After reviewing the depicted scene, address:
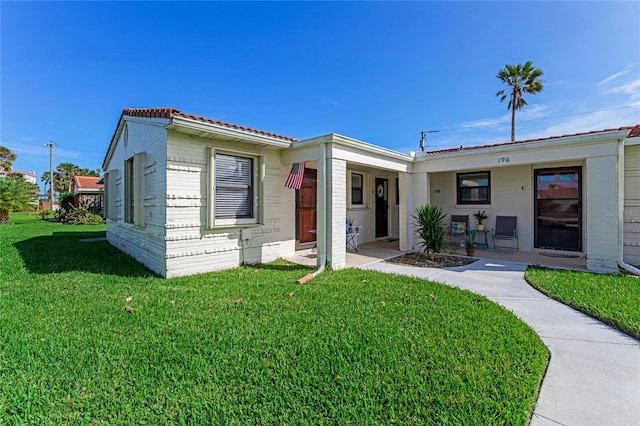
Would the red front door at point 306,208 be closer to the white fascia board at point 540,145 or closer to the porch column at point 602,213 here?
the white fascia board at point 540,145

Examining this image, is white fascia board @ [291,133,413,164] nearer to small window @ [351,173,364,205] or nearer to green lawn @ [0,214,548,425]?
small window @ [351,173,364,205]

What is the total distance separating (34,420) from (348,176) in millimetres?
9235

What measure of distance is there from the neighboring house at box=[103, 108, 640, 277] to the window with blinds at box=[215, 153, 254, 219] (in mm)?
25

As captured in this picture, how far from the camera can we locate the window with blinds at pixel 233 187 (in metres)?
6.58

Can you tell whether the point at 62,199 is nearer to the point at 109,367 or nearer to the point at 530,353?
the point at 109,367

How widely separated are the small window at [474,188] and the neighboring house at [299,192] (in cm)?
32

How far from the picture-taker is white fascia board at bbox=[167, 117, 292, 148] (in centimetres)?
552

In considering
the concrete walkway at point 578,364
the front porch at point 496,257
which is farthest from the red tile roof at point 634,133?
the concrete walkway at point 578,364

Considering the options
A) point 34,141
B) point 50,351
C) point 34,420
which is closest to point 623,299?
point 34,420

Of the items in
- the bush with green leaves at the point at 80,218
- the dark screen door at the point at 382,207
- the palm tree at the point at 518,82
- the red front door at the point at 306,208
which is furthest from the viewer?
the bush with green leaves at the point at 80,218

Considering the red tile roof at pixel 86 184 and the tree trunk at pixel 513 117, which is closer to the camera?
the tree trunk at pixel 513 117

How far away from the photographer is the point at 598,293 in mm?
4770

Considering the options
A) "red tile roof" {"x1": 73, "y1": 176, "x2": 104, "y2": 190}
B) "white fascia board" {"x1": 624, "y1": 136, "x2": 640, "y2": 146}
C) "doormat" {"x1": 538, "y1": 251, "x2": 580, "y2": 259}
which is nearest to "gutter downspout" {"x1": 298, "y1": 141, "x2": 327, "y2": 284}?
"doormat" {"x1": 538, "y1": 251, "x2": 580, "y2": 259}

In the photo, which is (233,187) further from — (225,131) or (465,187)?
(465,187)
